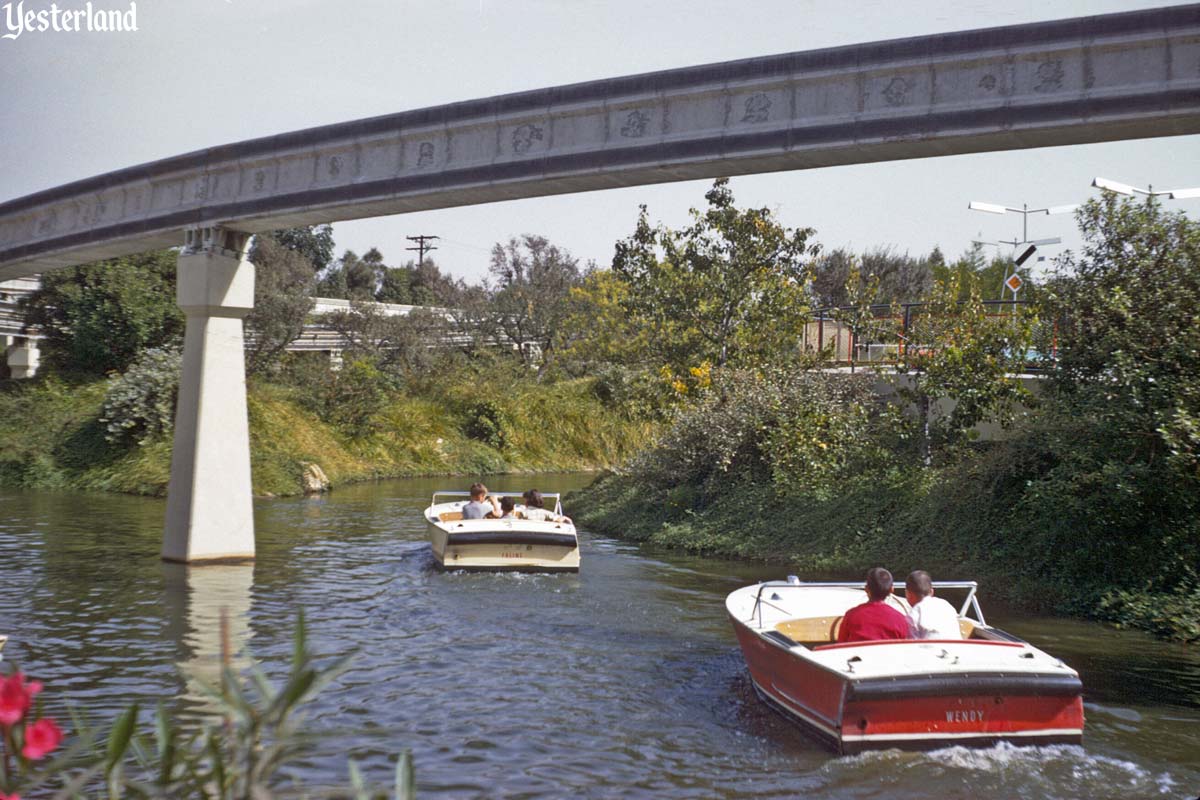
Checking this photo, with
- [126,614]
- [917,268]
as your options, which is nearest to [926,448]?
[126,614]

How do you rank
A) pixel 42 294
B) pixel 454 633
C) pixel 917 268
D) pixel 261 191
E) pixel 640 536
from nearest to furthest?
pixel 454 633 → pixel 261 191 → pixel 640 536 → pixel 42 294 → pixel 917 268

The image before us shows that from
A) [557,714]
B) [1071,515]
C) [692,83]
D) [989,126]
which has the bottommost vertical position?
[557,714]

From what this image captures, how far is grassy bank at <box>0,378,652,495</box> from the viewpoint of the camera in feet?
104

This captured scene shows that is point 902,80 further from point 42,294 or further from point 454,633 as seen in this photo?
point 42,294

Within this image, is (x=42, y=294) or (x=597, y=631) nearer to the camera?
(x=597, y=631)

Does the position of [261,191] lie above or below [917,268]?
below

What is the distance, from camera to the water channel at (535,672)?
844 centimetres

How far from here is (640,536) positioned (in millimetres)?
22562

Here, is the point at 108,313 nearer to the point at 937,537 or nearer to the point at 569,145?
the point at 569,145

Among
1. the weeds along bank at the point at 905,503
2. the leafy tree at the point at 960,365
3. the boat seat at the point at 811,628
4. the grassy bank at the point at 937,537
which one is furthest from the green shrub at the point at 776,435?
the boat seat at the point at 811,628

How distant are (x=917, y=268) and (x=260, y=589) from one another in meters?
51.3

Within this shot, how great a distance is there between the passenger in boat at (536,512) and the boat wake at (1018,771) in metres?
9.65

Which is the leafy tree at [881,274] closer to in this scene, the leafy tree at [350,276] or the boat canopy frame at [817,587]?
the leafy tree at [350,276]

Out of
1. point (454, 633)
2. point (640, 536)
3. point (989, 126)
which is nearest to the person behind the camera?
point (989, 126)
